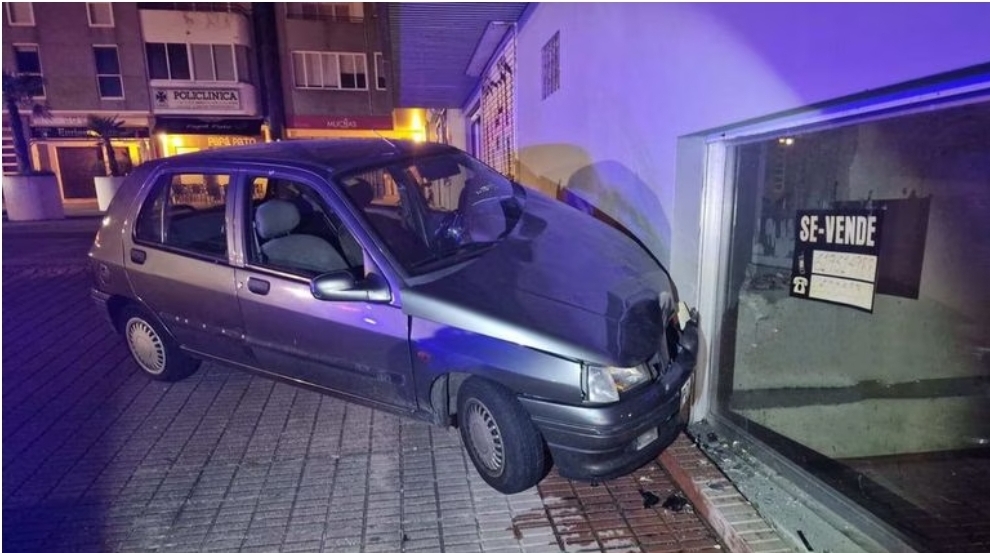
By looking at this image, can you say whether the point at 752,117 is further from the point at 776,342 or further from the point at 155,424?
the point at 155,424

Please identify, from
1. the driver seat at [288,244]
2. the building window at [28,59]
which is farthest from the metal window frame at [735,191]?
the building window at [28,59]

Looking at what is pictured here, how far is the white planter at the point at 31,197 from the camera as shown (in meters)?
16.9

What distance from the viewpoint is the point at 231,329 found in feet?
13.0

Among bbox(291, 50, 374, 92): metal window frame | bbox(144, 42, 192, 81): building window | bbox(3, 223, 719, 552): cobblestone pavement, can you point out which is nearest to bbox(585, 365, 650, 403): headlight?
bbox(3, 223, 719, 552): cobblestone pavement

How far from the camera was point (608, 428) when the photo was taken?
278 centimetres

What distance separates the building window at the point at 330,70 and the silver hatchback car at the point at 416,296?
26408mm

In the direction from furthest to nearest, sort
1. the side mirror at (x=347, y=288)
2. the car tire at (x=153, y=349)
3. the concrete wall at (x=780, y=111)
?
1. the car tire at (x=153, y=349)
2. the side mirror at (x=347, y=288)
3. the concrete wall at (x=780, y=111)

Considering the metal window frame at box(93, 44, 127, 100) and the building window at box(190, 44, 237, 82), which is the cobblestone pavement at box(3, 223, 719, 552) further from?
the metal window frame at box(93, 44, 127, 100)

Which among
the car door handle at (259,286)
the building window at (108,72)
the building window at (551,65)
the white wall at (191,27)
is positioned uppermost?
the white wall at (191,27)

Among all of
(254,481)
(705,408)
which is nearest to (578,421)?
(705,408)

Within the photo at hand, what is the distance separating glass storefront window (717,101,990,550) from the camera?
2715 mm

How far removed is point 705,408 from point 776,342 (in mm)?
681

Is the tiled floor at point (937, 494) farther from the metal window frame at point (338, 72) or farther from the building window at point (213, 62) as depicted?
the metal window frame at point (338, 72)

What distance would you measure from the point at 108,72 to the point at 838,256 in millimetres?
30689
